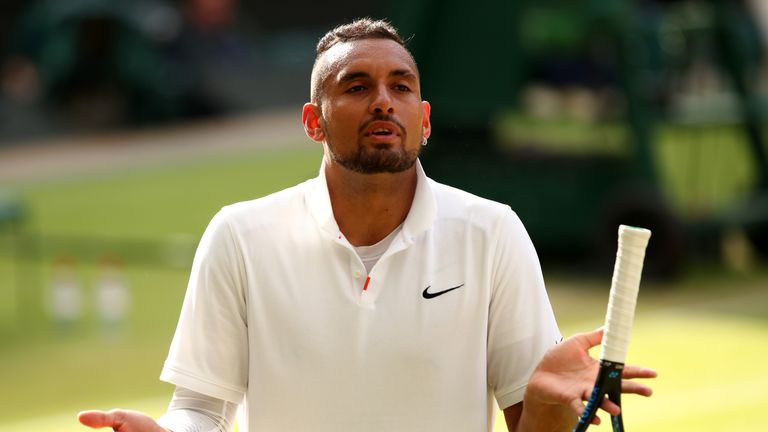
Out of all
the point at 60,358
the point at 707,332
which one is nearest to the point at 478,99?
the point at 707,332

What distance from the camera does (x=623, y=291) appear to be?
2.96m

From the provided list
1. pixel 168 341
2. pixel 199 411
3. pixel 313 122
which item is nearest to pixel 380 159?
pixel 313 122

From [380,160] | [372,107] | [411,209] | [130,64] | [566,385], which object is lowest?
[566,385]

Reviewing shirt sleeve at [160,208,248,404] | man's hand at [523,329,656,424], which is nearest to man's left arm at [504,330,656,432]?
man's hand at [523,329,656,424]

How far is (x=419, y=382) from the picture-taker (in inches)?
130

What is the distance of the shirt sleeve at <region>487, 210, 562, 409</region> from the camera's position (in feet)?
11.0

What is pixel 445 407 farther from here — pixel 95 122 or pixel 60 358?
pixel 95 122

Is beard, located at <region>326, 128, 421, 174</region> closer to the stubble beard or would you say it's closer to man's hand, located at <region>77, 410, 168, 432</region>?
the stubble beard

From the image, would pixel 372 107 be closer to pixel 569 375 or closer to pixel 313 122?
pixel 313 122

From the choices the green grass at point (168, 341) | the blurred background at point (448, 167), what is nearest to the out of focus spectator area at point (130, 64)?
the blurred background at point (448, 167)

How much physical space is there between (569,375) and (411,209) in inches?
21.4

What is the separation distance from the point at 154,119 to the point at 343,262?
1568 cm

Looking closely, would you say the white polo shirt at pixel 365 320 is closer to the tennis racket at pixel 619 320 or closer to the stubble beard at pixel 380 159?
the stubble beard at pixel 380 159

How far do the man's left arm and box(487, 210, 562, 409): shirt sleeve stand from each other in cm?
17
